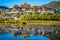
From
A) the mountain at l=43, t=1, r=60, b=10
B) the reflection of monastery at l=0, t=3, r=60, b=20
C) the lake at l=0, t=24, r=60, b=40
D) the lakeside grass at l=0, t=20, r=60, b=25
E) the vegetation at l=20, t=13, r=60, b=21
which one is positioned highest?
the mountain at l=43, t=1, r=60, b=10

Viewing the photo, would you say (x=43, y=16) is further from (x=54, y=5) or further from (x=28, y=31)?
(x=28, y=31)

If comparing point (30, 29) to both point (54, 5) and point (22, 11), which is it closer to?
point (22, 11)

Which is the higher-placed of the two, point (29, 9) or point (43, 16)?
point (29, 9)

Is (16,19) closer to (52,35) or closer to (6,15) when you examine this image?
(6,15)

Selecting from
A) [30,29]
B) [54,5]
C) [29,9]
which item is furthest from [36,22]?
[54,5]

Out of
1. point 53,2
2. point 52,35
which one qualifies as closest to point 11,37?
point 52,35

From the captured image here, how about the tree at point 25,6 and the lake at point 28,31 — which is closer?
the lake at point 28,31

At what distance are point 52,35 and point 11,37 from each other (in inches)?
29.1

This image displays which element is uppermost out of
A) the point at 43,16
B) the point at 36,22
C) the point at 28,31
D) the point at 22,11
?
the point at 22,11

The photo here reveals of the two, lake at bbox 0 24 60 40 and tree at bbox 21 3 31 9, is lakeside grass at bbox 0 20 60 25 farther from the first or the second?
tree at bbox 21 3 31 9

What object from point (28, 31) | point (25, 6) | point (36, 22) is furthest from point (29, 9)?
point (28, 31)

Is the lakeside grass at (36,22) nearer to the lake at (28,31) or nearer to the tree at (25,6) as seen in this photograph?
the lake at (28,31)

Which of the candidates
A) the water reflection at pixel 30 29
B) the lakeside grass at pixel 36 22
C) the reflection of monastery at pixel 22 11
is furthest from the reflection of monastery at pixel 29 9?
the water reflection at pixel 30 29

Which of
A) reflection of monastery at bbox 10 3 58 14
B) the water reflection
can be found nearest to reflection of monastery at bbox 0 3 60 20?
reflection of monastery at bbox 10 3 58 14
